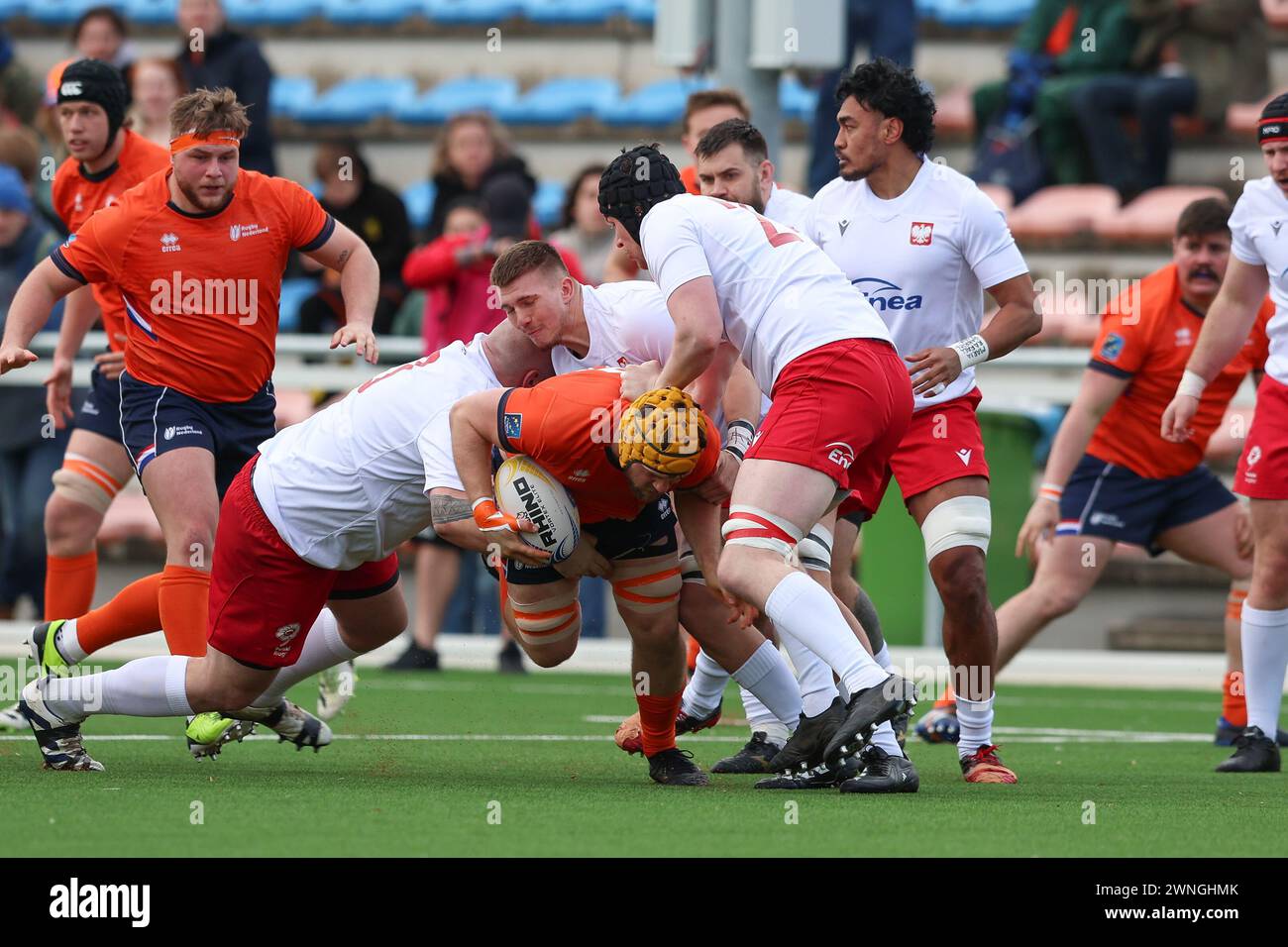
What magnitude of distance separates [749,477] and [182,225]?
254 cm

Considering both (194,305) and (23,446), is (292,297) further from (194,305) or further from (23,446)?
(194,305)

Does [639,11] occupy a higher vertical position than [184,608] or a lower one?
higher

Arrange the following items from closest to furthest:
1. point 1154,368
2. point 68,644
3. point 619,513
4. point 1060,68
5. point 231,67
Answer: point 619,513
point 68,644
point 1154,368
point 231,67
point 1060,68

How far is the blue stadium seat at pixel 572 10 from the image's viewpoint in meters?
18.7

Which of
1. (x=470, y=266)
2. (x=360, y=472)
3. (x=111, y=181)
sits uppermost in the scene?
(x=111, y=181)

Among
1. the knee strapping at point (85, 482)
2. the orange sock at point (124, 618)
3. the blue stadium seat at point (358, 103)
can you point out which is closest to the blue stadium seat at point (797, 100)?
the blue stadium seat at point (358, 103)

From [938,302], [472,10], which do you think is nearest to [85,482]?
[938,302]

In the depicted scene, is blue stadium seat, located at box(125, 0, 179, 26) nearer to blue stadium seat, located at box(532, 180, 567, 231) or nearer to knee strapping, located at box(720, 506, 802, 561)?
blue stadium seat, located at box(532, 180, 567, 231)

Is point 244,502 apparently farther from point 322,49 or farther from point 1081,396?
point 322,49

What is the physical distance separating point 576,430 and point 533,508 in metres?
0.27

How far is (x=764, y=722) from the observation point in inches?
278

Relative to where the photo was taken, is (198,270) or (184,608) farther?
(198,270)

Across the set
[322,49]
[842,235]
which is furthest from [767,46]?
[322,49]

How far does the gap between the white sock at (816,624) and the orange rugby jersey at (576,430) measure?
0.45 metres
